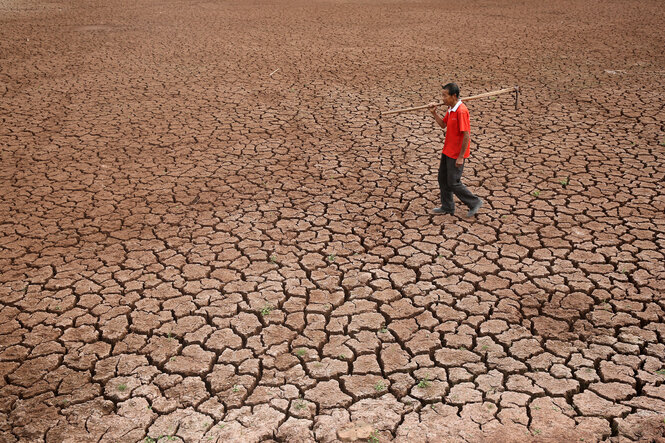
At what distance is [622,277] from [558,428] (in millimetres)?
1864

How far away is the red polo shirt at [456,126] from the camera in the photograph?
502 centimetres

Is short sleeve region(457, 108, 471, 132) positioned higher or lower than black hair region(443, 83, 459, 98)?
lower

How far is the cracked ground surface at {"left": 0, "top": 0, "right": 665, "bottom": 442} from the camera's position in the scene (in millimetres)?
3438

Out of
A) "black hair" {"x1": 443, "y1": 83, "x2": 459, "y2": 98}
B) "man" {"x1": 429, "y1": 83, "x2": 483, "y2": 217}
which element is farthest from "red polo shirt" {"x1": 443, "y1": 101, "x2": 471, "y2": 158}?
"black hair" {"x1": 443, "y1": 83, "x2": 459, "y2": 98}

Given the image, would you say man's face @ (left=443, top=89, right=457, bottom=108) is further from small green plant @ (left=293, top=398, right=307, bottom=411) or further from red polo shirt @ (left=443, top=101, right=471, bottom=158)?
small green plant @ (left=293, top=398, right=307, bottom=411)

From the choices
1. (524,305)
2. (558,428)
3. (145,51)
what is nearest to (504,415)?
(558,428)

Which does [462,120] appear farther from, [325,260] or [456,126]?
[325,260]

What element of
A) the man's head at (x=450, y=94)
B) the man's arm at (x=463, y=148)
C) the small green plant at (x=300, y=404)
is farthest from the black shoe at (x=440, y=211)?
the small green plant at (x=300, y=404)

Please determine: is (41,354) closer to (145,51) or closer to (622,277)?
(622,277)

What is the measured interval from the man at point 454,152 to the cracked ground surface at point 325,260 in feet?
0.73

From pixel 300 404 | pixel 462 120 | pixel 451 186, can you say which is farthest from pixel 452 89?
pixel 300 404

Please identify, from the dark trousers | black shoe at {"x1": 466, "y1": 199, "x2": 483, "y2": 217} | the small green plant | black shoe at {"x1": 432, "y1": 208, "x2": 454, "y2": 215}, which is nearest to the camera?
the small green plant

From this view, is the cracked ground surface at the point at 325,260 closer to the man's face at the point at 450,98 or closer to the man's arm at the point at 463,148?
the man's arm at the point at 463,148

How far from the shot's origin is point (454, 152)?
205 inches
